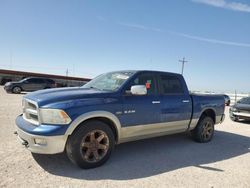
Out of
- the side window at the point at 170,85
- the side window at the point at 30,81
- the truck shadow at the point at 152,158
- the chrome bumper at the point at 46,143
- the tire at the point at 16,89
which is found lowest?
the truck shadow at the point at 152,158

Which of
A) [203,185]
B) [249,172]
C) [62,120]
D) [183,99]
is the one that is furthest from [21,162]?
[249,172]

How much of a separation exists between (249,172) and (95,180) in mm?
3047

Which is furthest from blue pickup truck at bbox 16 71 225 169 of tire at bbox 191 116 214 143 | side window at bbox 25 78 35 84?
side window at bbox 25 78 35 84

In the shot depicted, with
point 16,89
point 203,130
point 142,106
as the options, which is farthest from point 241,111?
point 16,89

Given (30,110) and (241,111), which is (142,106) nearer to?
(30,110)

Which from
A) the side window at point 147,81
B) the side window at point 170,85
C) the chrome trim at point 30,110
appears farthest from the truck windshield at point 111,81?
the chrome trim at point 30,110

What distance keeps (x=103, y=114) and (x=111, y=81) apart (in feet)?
3.86

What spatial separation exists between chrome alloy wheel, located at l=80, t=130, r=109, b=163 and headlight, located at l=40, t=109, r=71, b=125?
524 millimetres

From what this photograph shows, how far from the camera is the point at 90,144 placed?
4309 mm

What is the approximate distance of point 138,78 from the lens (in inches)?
207

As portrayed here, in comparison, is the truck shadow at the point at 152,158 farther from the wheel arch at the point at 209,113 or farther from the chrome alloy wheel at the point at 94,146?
the wheel arch at the point at 209,113

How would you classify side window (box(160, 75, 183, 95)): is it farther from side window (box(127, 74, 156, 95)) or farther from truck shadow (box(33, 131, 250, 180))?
truck shadow (box(33, 131, 250, 180))

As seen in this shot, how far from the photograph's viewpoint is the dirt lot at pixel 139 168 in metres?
3.80

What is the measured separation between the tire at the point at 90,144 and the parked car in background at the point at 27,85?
19.3m
